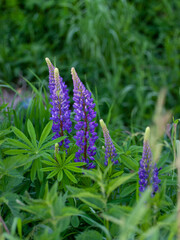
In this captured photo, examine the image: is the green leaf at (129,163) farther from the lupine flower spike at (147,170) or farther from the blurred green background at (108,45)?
the blurred green background at (108,45)

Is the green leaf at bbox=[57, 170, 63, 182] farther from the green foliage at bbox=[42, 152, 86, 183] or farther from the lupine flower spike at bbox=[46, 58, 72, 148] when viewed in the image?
the lupine flower spike at bbox=[46, 58, 72, 148]

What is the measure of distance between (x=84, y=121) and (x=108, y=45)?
3067 mm

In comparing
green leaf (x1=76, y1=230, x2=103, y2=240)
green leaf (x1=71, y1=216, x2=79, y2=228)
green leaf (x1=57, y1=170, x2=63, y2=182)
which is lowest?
green leaf (x1=76, y1=230, x2=103, y2=240)

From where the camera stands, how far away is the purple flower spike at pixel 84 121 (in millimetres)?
1489

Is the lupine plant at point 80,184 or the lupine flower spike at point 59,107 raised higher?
the lupine flower spike at point 59,107

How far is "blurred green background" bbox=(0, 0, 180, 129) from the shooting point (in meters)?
4.18

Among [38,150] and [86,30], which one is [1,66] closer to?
[86,30]

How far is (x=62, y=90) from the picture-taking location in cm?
159

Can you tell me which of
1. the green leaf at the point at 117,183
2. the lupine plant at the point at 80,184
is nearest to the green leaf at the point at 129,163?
the lupine plant at the point at 80,184

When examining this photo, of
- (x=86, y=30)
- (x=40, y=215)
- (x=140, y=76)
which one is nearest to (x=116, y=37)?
(x=86, y=30)

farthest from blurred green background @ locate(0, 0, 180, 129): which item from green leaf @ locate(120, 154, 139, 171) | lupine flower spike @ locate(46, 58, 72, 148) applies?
green leaf @ locate(120, 154, 139, 171)

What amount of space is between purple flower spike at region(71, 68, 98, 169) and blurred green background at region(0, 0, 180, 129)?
2.33m

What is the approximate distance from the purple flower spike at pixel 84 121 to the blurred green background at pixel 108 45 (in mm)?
2333

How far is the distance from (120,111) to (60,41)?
153cm
